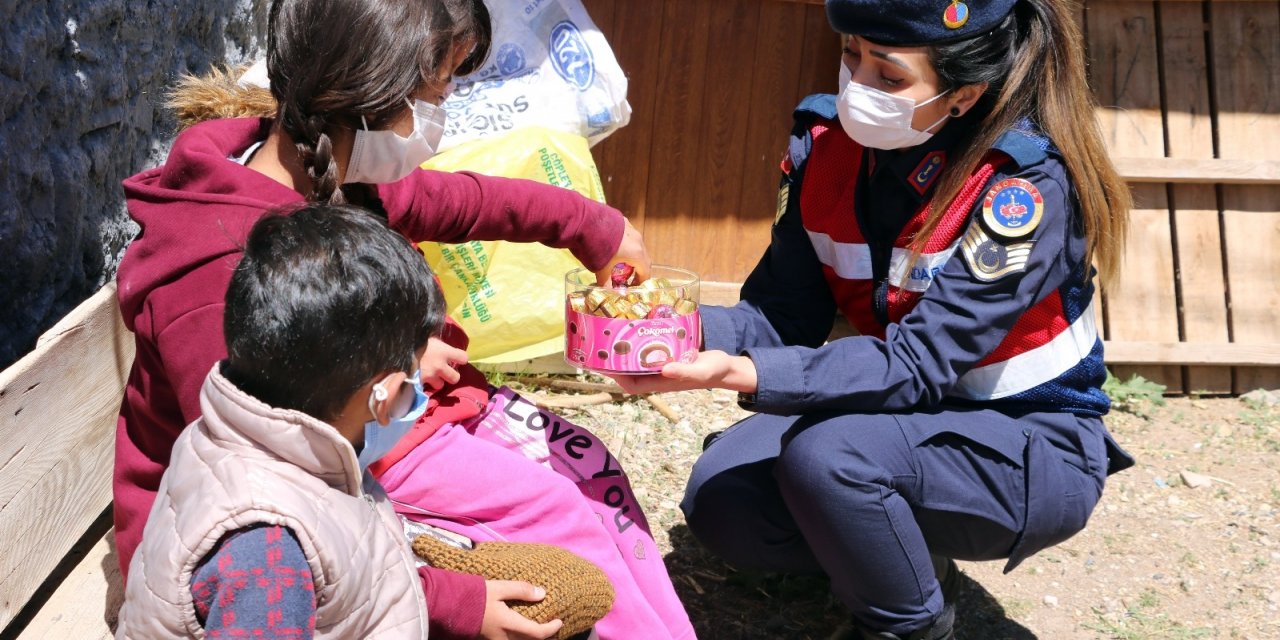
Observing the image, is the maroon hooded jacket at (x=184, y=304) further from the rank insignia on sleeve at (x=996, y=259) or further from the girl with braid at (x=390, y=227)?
the rank insignia on sleeve at (x=996, y=259)

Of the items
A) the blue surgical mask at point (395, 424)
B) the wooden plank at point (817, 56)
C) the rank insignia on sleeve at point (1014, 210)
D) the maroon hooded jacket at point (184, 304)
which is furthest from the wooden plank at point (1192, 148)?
the blue surgical mask at point (395, 424)

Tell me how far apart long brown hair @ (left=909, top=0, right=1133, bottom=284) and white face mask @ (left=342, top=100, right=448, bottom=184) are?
1.00 meters

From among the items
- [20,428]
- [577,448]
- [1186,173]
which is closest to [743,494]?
[577,448]

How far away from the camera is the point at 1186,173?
14.4 ft

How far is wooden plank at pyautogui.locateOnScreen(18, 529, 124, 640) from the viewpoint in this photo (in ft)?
7.29

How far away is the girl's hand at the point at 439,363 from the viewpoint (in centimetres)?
216

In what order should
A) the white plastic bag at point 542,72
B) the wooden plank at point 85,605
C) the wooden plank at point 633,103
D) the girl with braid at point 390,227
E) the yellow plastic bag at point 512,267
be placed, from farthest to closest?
the wooden plank at point 633,103, the white plastic bag at point 542,72, the yellow plastic bag at point 512,267, the wooden plank at point 85,605, the girl with braid at point 390,227

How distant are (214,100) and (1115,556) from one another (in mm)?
2773

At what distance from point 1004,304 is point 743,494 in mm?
741

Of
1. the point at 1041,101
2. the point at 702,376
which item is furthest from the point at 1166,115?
the point at 702,376

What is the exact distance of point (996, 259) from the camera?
93.1 inches

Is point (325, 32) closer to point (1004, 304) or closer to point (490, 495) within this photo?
point (490, 495)

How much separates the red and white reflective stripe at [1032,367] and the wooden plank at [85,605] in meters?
1.80

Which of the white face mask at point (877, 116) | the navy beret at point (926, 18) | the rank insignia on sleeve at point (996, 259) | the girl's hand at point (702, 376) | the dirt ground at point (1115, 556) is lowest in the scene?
the dirt ground at point (1115, 556)
